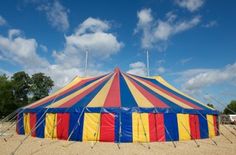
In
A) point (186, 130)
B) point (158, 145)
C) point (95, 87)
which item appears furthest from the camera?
point (95, 87)

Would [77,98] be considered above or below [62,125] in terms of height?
above

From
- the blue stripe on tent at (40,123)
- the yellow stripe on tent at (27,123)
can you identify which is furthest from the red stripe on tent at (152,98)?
the yellow stripe on tent at (27,123)

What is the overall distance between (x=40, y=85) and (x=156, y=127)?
1203 inches

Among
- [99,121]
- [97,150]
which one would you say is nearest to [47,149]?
[97,150]

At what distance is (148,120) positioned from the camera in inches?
323

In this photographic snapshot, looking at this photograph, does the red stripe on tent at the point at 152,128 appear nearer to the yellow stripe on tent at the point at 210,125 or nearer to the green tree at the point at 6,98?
the yellow stripe on tent at the point at 210,125

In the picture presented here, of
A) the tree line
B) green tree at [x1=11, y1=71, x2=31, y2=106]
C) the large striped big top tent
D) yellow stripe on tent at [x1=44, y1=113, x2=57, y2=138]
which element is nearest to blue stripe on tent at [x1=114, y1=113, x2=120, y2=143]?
the large striped big top tent

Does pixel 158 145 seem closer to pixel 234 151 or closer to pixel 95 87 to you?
pixel 234 151

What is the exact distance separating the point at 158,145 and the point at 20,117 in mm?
6352

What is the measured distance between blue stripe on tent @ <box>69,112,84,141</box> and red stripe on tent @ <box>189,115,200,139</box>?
3.82 metres

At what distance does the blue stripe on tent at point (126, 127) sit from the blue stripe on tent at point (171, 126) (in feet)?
4.08

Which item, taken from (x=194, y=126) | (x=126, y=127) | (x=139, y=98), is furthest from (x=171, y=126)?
(x=126, y=127)

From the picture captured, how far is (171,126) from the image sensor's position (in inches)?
332

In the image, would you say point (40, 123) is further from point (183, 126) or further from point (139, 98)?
point (183, 126)
